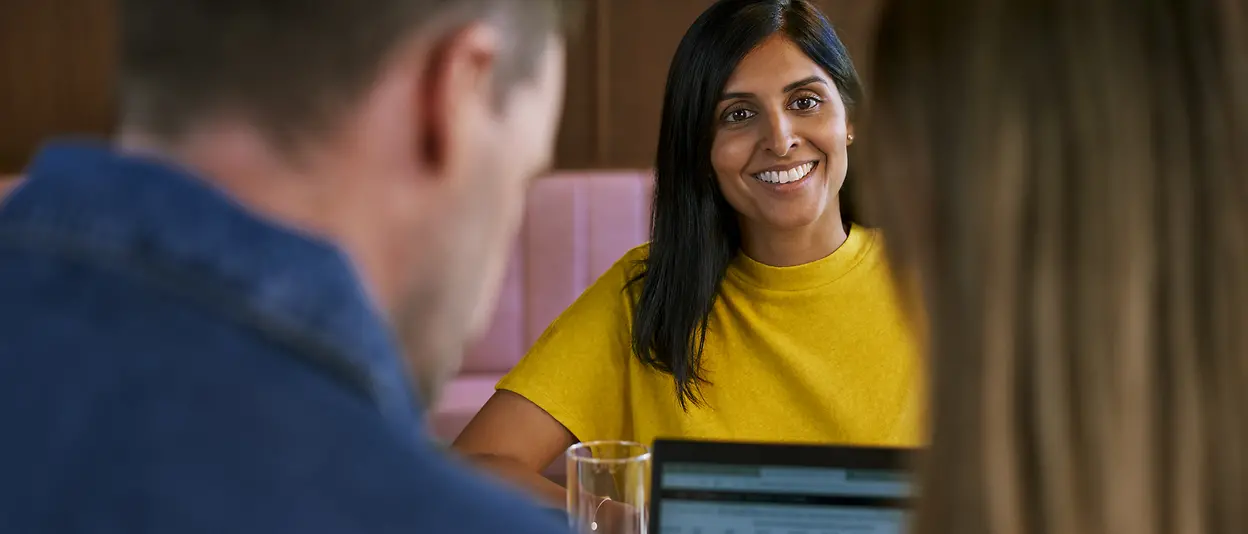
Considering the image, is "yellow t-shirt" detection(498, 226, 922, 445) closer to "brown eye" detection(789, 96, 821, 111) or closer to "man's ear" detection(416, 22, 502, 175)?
"brown eye" detection(789, 96, 821, 111)

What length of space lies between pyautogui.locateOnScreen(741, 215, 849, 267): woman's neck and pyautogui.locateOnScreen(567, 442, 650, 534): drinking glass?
743 mm

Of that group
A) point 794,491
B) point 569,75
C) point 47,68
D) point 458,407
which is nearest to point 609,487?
point 794,491

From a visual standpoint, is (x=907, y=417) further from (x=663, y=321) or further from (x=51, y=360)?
(x=51, y=360)

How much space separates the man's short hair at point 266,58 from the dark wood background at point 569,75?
3530 mm

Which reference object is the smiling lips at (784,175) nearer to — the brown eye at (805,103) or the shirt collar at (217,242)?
the brown eye at (805,103)

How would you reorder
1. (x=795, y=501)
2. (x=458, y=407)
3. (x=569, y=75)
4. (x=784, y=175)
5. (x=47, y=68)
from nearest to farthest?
(x=795, y=501)
(x=784, y=175)
(x=458, y=407)
(x=47, y=68)
(x=569, y=75)

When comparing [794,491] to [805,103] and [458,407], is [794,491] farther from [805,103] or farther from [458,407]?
[458,407]

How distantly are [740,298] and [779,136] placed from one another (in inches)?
9.4

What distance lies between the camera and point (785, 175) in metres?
1.91

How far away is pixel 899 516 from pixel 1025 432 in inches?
18.6

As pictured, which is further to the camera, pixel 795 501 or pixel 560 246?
pixel 560 246

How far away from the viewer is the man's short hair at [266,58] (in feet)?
1.76

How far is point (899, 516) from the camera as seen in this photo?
1.10m

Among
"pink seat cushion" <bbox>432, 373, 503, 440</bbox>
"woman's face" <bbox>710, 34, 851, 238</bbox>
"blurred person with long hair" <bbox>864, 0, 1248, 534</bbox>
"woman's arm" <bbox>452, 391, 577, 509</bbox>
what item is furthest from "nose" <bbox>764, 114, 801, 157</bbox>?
"pink seat cushion" <bbox>432, 373, 503, 440</bbox>
